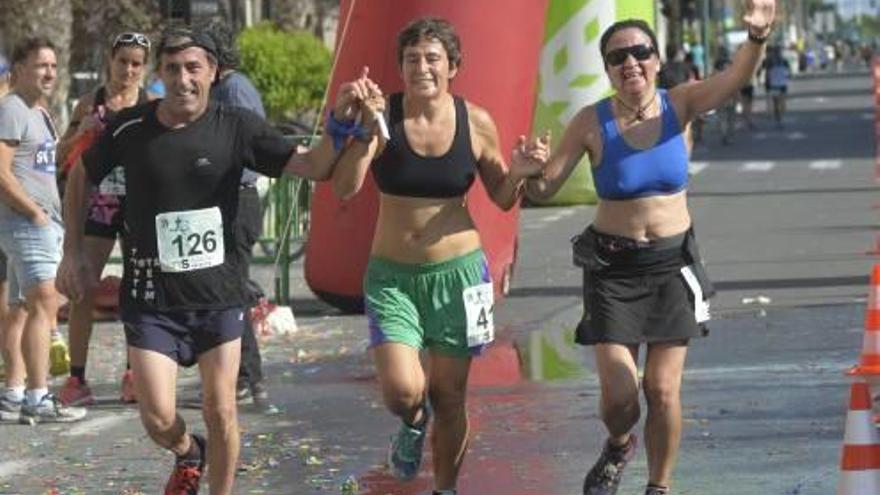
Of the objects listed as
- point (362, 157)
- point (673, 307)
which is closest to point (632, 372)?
point (673, 307)

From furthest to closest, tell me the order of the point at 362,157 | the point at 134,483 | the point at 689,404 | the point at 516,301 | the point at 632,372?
the point at 516,301 < the point at 689,404 < the point at 134,483 < the point at 632,372 < the point at 362,157

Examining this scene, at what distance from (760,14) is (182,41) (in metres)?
2.01

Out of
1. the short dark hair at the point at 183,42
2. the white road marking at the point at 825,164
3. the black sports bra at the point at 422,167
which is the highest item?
the short dark hair at the point at 183,42

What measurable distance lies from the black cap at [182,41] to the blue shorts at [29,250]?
355cm

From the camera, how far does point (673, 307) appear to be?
27.8 feet

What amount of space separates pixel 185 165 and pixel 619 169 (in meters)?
1.53

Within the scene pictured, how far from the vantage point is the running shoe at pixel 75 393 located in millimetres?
12211

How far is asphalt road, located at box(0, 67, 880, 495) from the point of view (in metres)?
9.65

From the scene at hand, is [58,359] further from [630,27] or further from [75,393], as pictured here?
[630,27]

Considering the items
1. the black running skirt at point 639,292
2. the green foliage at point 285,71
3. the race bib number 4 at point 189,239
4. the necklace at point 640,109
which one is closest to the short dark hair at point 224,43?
the race bib number 4 at point 189,239

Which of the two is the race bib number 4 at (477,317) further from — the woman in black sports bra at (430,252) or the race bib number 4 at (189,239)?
the race bib number 4 at (189,239)

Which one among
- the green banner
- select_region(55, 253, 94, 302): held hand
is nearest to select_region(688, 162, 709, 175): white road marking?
the green banner

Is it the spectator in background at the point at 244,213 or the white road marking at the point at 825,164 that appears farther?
the white road marking at the point at 825,164

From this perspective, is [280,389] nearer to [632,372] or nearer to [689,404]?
[689,404]
